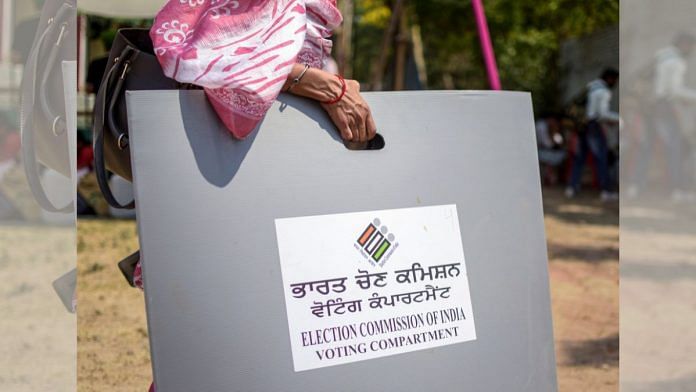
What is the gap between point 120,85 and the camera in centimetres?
149

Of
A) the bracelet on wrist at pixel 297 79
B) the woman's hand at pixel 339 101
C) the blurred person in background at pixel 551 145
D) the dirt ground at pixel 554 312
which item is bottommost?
the blurred person in background at pixel 551 145

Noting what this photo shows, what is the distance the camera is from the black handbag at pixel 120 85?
4.91ft

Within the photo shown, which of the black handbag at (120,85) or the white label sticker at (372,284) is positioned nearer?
the white label sticker at (372,284)

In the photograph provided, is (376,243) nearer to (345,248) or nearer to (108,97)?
(345,248)

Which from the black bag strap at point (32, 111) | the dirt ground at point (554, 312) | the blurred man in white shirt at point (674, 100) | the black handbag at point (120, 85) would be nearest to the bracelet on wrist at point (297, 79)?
the black handbag at point (120, 85)

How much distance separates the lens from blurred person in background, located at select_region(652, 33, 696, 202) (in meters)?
1.60

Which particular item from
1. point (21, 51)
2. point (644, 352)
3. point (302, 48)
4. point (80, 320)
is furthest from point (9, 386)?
point (80, 320)

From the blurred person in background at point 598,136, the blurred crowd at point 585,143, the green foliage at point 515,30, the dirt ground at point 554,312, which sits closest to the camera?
the dirt ground at point 554,312

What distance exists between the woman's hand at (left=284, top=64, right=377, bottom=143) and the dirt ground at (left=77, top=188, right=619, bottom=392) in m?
1.76

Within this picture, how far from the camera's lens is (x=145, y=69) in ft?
4.96

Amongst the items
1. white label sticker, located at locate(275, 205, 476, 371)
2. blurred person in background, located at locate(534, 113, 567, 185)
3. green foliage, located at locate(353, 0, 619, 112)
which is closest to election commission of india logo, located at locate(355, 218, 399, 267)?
white label sticker, located at locate(275, 205, 476, 371)

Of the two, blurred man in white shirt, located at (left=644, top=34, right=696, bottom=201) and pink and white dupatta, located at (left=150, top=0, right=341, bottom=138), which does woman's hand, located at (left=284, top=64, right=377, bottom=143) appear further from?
blurred man in white shirt, located at (left=644, top=34, right=696, bottom=201)

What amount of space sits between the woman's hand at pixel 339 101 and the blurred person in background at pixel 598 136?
8262 mm

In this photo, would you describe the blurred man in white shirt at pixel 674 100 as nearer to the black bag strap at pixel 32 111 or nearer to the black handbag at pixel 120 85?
the black handbag at pixel 120 85
